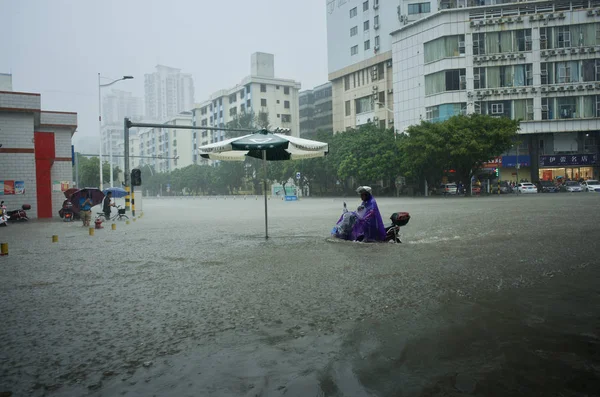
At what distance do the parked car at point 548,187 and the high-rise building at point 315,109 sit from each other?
4642 cm

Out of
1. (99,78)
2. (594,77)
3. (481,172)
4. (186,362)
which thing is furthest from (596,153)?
(186,362)

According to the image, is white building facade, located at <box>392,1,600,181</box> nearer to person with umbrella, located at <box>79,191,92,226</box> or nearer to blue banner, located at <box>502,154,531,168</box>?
blue banner, located at <box>502,154,531,168</box>

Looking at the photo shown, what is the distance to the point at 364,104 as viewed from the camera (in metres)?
72.4

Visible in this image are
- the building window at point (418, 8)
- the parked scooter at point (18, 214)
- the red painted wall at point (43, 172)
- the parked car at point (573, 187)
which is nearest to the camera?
the parked scooter at point (18, 214)

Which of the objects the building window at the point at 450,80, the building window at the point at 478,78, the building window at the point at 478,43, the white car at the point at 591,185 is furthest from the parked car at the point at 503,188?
the building window at the point at 478,43

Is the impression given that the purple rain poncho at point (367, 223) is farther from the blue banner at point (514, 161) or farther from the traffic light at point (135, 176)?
the blue banner at point (514, 161)

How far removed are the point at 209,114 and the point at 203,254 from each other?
4308 inches

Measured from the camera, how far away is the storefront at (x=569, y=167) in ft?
179

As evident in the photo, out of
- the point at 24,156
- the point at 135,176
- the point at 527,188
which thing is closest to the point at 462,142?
the point at 527,188

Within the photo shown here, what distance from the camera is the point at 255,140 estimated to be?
1211 cm

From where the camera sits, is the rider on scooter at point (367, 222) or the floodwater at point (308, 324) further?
the rider on scooter at point (367, 222)

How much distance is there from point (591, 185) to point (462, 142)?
18567 mm

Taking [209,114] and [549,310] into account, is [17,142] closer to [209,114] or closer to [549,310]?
[549,310]

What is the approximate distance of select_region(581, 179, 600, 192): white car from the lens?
4901 cm
